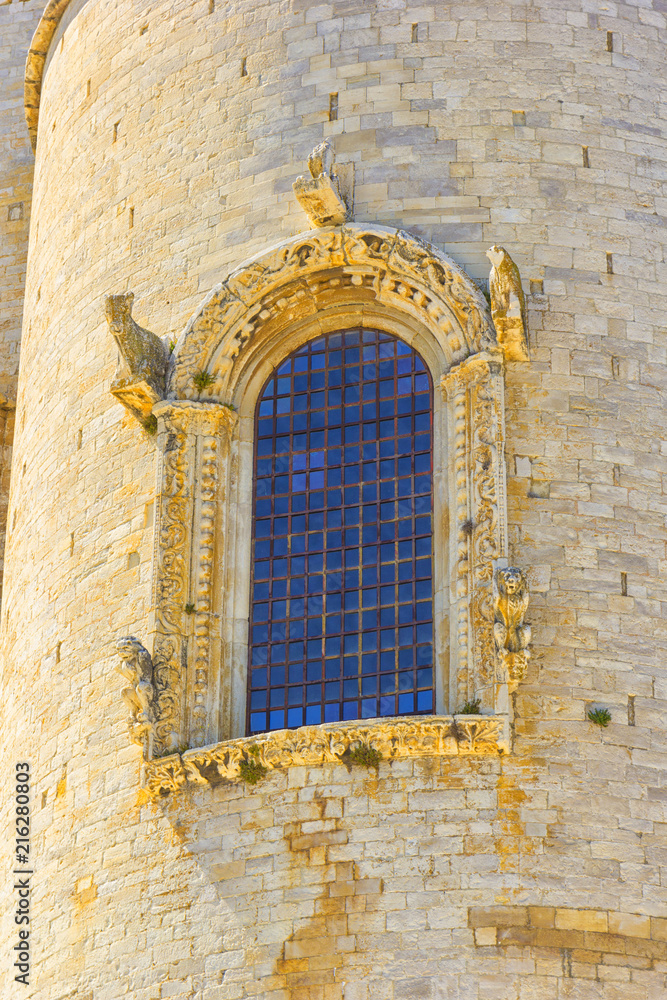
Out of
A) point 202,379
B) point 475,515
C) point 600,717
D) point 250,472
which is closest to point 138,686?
point 250,472

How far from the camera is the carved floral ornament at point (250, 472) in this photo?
1773cm

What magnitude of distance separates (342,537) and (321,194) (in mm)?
3546

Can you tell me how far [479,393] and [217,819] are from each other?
15.6ft

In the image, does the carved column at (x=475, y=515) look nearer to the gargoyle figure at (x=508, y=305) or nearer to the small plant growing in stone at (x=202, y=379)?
the gargoyle figure at (x=508, y=305)

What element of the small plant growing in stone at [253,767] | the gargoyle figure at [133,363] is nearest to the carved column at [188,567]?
the gargoyle figure at [133,363]

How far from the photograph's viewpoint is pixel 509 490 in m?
18.5

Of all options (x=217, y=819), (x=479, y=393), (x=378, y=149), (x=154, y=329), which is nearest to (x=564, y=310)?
(x=479, y=393)

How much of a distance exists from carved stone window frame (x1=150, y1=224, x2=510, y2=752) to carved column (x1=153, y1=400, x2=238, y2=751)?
0.01 meters

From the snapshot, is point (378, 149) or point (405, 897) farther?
point (378, 149)

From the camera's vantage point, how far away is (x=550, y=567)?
1819 cm

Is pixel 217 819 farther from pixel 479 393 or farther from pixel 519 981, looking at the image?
pixel 479 393

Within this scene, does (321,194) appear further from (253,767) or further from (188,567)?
(253,767)

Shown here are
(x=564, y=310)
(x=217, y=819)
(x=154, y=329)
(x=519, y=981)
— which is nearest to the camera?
(x=519, y=981)

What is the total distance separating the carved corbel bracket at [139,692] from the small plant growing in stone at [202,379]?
2.89 metres
